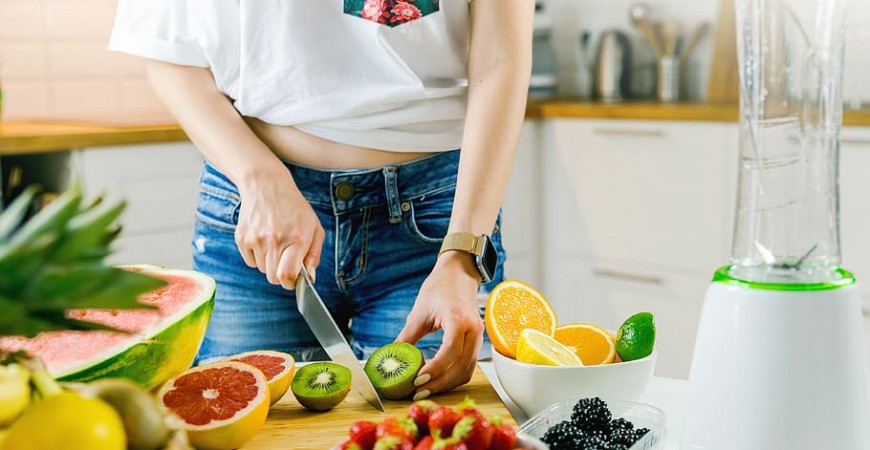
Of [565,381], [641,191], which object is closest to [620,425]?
[565,381]

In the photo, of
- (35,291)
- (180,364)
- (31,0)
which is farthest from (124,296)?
(31,0)

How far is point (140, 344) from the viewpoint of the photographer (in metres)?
0.93

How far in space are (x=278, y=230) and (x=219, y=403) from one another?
0.33 meters

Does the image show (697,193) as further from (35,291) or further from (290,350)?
(35,291)

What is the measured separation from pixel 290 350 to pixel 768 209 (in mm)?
730

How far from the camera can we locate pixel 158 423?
64cm

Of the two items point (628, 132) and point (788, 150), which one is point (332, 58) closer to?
point (788, 150)

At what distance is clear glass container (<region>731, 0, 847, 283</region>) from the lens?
2.91 feet

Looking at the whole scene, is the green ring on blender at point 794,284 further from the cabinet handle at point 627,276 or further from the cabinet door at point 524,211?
the cabinet door at point 524,211

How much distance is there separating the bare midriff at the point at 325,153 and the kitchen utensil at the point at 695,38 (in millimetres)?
2241

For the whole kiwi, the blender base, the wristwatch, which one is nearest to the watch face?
the wristwatch

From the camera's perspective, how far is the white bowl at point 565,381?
1007 mm

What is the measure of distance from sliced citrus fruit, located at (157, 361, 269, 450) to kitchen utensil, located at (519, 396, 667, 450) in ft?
0.81

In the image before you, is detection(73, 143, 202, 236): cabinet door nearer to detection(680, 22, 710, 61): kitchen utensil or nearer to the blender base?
detection(680, 22, 710, 61): kitchen utensil
